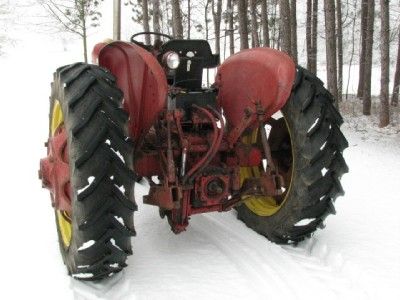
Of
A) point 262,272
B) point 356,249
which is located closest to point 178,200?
point 262,272

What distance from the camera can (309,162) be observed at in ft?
11.2

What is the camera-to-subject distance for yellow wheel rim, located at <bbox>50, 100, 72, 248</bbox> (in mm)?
3367

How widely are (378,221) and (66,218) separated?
9.77 ft

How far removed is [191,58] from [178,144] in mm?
742

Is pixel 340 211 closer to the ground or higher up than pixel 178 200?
closer to the ground

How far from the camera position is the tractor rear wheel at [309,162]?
11.2 feet

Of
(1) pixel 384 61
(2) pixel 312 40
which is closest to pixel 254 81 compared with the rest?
(1) pixel 384 61

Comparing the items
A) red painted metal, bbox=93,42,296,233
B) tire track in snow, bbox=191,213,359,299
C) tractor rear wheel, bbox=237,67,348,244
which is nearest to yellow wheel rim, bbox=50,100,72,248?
red painted metal, bbox=93,42,296,233

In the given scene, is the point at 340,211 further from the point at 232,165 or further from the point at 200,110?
the point at 200,110

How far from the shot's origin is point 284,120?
394 centimetres

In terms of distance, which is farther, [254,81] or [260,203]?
[260,203]

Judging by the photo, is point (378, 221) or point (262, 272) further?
point (378, 221)

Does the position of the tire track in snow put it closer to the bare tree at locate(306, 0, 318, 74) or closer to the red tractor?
the red tractor

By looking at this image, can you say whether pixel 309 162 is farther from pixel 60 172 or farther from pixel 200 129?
pixel 60 172
